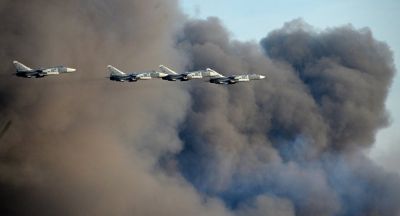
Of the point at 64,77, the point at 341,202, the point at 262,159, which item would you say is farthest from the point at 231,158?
the point at 64,77

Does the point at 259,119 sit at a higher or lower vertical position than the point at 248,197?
higher

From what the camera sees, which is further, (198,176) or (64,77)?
(198,176)

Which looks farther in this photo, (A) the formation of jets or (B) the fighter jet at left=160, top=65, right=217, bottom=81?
(B) the fighter jet at left=160, top=65, right=217, bottom=81

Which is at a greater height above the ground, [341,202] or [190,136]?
[190,136]

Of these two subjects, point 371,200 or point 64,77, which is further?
point 371,200

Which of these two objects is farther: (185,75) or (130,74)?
(185,75)

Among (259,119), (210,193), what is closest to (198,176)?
(210,193)

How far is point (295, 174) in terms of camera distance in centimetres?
11381

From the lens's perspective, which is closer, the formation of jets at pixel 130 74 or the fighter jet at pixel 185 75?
the formation of jets at pixel 130 74

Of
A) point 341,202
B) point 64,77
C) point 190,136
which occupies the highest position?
point 64,77

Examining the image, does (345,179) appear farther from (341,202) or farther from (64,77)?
(64,77)

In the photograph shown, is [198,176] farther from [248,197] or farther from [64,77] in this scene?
[64,77]

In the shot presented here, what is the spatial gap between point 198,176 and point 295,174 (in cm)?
1196

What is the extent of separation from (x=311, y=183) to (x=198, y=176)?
13.9 metres
